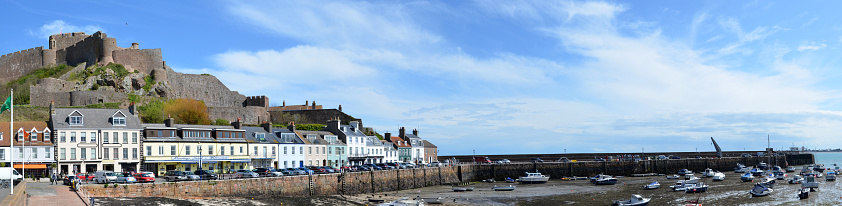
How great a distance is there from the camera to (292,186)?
4666 centimetres

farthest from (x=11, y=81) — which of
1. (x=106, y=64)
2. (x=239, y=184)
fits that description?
(x=239, y=184)

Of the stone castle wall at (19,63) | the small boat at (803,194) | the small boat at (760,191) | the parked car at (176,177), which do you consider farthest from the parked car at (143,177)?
the stone castle wall at (19,63)

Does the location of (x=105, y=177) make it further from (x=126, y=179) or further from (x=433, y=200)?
(x=433, y=200)

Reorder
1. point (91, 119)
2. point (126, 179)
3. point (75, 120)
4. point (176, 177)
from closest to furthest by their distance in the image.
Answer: point (126, 179) < point (176, 177) < point (75, 120) < point (91, 119)

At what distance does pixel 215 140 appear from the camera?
199 feet

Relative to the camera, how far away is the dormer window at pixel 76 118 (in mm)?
53062

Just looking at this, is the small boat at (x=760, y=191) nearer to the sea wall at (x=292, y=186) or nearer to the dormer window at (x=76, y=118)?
the sea wall at (x=292, y=186)

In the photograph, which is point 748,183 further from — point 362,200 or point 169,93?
point 169,93

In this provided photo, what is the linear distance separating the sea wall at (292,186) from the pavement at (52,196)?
147cm

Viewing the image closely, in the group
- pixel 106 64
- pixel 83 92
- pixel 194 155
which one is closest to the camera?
pixel 194 155

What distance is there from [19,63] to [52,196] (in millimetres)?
80828

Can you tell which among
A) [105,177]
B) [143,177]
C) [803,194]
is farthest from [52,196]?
[803,194]

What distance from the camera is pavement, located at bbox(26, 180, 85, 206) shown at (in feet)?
96.1

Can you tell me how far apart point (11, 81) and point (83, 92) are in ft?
78.2
